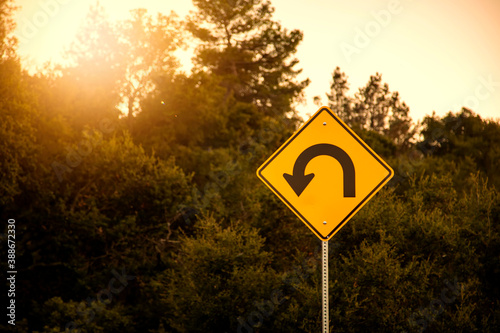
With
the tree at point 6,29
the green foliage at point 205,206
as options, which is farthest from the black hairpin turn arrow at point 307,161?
the tree at point 6,29

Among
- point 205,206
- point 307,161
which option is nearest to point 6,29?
point 205,206

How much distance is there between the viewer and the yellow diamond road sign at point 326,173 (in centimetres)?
447

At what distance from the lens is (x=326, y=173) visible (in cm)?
452

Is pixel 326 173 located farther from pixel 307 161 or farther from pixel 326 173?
pixel 307 161

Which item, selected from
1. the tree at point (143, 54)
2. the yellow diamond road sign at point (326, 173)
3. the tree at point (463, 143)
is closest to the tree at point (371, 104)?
the tree at point (463, 143)

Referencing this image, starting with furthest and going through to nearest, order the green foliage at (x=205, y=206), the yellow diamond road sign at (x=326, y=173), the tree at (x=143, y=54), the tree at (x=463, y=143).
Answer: the tree at (x=463, y=143) → the tree at (x=143, y=54) → the green foliage at (x=205, y=206) → the yellow diamond road sign at (x=326, y=173)

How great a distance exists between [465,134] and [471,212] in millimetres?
31391

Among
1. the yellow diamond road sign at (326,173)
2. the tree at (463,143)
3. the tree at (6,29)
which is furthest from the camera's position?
the tree at (463,143)

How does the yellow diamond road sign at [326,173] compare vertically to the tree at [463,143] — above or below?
below

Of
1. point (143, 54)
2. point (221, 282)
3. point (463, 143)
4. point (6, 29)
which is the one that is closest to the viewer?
point (221, 282)

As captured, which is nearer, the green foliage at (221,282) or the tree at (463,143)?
the green foliage at (221,282)

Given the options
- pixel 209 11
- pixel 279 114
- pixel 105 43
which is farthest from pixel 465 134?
pixel 105 43

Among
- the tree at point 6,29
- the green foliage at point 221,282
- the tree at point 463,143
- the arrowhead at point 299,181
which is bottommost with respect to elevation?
the green foliage at point 221,282

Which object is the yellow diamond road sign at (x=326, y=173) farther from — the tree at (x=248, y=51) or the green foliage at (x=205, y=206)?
the tree at (x=248, y=51)
